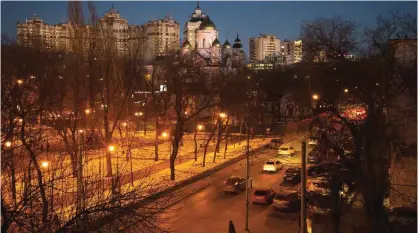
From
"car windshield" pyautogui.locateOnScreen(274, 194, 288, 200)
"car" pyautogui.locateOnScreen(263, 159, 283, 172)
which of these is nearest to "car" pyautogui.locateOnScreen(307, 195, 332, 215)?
"car windshield" pyautogui.locateOnScreen(274, 194, 288, 200)

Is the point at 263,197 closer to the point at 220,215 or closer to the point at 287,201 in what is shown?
the point at 287,201

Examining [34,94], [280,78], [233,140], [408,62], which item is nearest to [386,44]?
[408,62]

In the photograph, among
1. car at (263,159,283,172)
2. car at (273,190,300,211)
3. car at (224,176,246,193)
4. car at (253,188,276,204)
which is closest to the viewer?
car at (273,190,300,211)

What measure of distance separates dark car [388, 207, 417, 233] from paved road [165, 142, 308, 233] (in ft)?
11.0

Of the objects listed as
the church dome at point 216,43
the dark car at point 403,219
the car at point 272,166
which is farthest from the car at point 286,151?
the church dome at point 216,43

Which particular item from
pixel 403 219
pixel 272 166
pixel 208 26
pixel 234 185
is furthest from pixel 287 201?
pixel 208 26

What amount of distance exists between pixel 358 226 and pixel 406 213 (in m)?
1.69

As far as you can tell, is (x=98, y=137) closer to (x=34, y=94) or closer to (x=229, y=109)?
(x=34, y=94)

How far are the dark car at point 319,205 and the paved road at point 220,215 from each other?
2.89 ft

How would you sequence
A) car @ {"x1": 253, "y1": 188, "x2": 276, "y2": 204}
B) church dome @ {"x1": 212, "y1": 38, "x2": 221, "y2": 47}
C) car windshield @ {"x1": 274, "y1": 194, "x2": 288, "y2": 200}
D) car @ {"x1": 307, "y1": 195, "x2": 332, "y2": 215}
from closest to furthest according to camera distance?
car @ {"x1": 307, "y1": 195, "x2": 332, "y2": 215}, car windshield @ {"x1": 274, "y1": 194, "x2": 288, "y2": 200}, car @ {"x1": 253, "y1": 188, "x2": 276, "y2": 204}, church dome @ {"x1": 212, "y1": 38, "x2": 221, "y2": 47}

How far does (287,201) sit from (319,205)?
1.43m

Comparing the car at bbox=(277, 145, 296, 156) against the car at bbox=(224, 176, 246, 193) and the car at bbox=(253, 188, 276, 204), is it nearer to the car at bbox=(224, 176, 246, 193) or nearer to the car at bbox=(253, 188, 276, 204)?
the car at bbox=(224, 176, 246, 193)

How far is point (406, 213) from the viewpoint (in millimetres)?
14477

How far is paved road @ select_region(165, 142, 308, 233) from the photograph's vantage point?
15609mm
